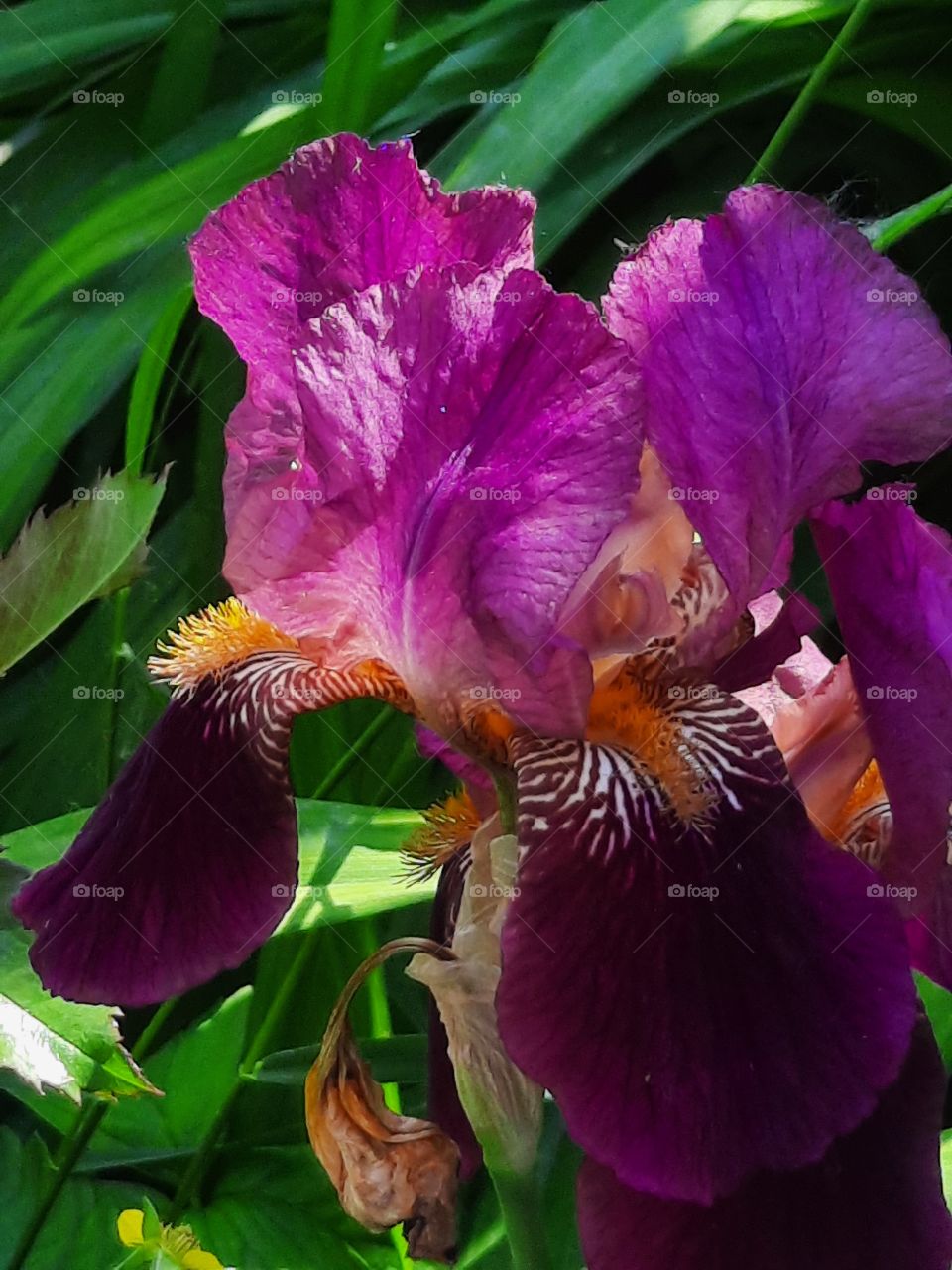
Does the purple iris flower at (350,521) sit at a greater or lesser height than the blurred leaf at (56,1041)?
greater

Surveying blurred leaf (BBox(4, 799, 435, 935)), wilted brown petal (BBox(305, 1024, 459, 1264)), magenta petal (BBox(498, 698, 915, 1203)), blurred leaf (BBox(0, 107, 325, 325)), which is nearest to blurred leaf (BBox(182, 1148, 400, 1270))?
blurred leaf (BBox(4, 799, 435, 935))

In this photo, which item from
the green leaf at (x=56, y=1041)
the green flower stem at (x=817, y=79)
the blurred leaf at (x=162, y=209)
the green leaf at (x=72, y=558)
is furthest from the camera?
the blurred leaf at (x=162, y=209)

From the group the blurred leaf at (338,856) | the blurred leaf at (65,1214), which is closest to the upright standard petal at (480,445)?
the blurred leaf at (338,856)

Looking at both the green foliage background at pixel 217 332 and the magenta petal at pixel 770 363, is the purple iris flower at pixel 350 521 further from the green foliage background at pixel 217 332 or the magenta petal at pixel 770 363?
the green foliage background at pixel 217 332

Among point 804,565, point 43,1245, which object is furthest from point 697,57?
point 43,1245

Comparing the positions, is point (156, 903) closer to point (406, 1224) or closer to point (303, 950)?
point (406, 1224)

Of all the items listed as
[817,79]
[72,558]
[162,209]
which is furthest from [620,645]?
[162,209]

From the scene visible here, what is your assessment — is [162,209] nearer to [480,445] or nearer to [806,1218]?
[480,445]
